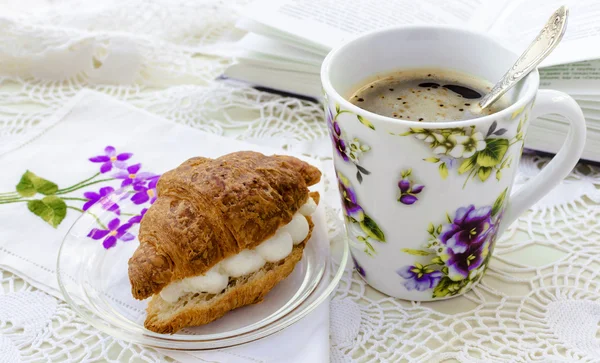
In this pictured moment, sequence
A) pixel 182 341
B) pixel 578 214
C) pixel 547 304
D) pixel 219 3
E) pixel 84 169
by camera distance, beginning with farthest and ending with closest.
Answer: pixel 219 3 → pixel 84 169 → pixel 578 214 → pixel 547 304 → pixel 182 341

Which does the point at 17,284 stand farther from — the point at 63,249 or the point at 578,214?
the point at 578,214

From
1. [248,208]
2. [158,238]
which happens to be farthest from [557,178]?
[158,238]

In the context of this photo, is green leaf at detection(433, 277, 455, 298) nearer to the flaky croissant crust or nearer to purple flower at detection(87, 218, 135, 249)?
the flaky croissant crust

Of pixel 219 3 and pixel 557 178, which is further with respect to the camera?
pixel 219 3

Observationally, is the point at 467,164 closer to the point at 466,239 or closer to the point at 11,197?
the point at 466,239

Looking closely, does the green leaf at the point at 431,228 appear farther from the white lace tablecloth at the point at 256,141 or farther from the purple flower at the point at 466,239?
the white lace tablecloth at the point at 256,141

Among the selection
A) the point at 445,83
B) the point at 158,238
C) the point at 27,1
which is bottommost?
the point at 27,1
